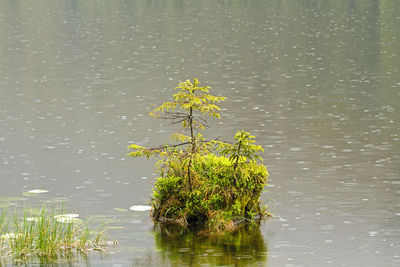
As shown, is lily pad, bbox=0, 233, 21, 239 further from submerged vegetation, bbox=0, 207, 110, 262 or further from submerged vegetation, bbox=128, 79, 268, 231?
submerged vegetation, bbox=128, 79, 268, 231

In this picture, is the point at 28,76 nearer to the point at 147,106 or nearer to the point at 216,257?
the point at 147,106

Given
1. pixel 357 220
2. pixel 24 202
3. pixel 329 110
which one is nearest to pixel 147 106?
pixel 329 110

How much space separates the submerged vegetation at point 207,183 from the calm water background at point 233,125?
0.43 m

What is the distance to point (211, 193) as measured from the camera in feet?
41.8

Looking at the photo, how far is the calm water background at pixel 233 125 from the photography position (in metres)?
12.2

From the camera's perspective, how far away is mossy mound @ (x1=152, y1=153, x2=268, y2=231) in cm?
1275

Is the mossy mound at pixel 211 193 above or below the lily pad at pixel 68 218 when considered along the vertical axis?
above

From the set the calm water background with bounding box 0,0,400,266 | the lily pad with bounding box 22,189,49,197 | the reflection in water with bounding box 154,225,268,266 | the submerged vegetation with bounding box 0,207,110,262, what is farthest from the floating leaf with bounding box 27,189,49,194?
the reflection in water with bounding box 154,225,268,266

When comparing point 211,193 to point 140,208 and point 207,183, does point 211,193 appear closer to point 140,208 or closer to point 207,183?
point 207,183

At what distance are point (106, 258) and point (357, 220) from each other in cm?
388

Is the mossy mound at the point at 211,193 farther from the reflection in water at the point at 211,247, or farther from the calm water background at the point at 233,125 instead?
the calm water background at the point at 233,125

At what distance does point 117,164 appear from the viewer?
1750 cm

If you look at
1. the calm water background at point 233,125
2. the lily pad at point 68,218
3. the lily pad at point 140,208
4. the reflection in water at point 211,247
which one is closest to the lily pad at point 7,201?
the calm water background at point 233,125

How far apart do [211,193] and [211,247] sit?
1050mm
